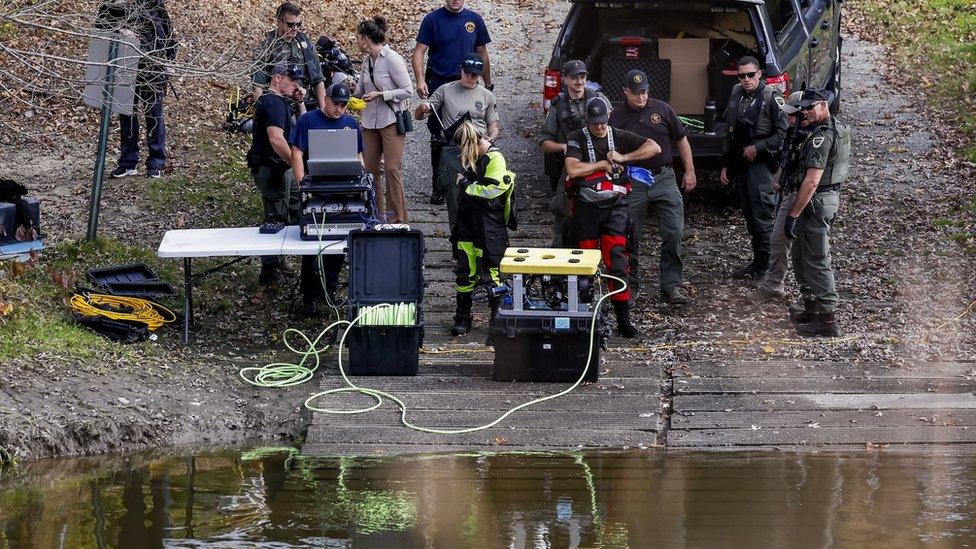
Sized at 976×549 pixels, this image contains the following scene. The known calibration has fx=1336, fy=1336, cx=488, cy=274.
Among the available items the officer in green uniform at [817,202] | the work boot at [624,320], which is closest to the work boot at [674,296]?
the work boot at [624,320]

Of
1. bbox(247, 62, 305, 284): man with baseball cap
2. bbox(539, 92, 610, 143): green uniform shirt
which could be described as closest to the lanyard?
bbox(539, 92, 610, 143): green uniform shirt

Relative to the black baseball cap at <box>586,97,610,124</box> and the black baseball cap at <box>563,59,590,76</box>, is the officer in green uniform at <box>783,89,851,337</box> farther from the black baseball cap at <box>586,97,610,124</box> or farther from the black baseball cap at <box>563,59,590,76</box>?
the black baseball cap at <box>563,59,590,76</box>

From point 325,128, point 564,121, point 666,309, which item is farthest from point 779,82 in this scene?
point 325,128

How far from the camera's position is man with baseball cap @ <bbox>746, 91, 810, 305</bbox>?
929cm

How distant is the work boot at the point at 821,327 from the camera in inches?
372

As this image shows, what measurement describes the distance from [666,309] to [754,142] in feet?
4.83

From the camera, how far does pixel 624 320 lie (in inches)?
376

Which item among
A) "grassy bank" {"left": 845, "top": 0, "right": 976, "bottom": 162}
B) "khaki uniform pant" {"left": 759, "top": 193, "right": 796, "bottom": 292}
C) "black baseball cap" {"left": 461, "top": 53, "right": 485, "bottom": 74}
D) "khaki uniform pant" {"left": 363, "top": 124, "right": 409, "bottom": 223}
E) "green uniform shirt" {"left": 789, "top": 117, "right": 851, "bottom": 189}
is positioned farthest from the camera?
"grassy bank" {"left": 845, "top": 0, "right": 976, "bottom": 162}

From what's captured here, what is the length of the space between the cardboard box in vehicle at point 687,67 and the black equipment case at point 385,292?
3752 mm

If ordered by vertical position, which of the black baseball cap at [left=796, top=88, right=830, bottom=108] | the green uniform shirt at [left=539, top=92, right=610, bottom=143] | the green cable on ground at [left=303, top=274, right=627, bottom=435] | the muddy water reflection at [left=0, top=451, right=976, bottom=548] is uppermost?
the black baseball cap at [left=796, top=88, right=830, bottom=108]

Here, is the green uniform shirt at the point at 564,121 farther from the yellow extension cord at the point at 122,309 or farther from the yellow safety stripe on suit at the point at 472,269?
the yellow extension cord at the point at 122,309

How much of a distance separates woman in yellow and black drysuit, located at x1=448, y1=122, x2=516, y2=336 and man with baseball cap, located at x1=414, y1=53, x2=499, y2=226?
1118 millimetres

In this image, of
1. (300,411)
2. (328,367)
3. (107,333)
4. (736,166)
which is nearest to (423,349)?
(328,367)

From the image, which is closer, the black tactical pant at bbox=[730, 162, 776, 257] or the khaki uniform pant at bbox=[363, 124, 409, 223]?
the black tactical pant at bbox=[730, 162, 776, 257]
